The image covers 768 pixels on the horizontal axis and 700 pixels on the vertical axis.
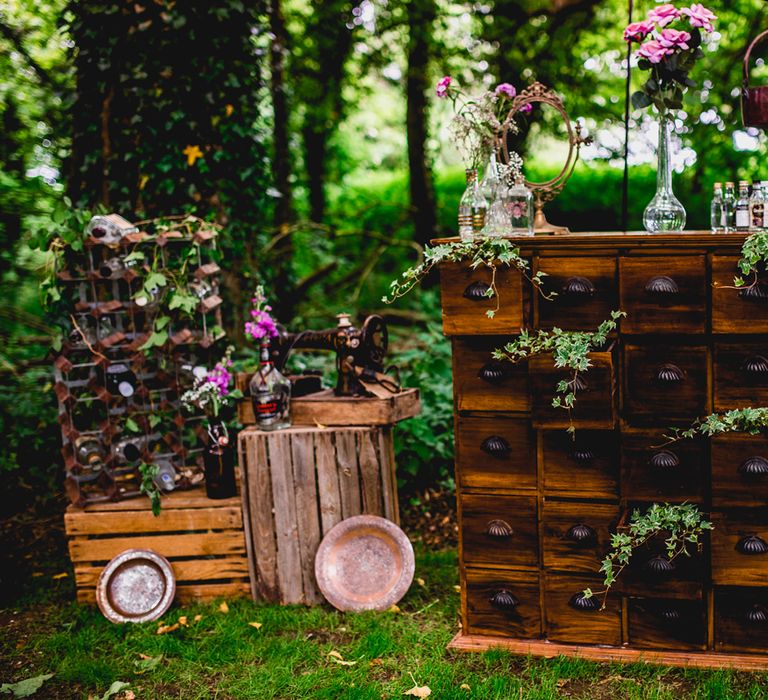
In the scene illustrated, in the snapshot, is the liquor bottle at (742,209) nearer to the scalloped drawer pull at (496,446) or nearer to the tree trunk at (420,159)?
the scalloped drawer pull at (496,446)

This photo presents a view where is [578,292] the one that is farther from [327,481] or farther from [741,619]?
[327,481]

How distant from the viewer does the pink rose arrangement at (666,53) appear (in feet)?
9.90

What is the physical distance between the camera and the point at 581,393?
2953 millimetres

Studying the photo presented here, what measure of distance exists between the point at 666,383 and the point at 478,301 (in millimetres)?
737

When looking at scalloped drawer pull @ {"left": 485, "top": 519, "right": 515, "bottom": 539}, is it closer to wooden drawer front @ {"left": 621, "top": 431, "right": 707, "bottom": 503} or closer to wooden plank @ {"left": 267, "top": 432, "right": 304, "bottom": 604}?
wooden drawer front @ {"left": 621, "top": 431, "right": 707, "bottom": 503}

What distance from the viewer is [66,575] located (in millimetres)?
4332

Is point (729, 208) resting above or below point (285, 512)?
above

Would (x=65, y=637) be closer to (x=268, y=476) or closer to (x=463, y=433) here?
(x=268, y=476)

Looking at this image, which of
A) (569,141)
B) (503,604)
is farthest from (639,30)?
(503,604)

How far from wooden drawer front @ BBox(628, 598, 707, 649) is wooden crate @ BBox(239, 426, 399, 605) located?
1228 mm

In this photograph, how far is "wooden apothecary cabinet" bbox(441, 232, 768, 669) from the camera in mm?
2906

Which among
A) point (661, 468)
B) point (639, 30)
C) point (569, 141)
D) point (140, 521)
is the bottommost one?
point (140, 521)

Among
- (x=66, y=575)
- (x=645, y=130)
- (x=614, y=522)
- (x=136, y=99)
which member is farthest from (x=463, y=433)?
(x=645, y=130)

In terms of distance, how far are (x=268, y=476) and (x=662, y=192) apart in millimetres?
2088
